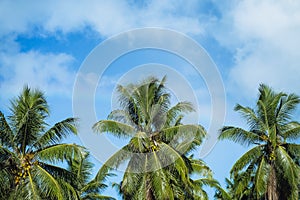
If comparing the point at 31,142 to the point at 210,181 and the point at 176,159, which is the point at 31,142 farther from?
the point at 210,181

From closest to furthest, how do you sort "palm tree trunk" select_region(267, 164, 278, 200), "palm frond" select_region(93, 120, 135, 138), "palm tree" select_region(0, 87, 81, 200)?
1. "palm tree" select_region(0, 87, 81, 200)
2. "palm frond" select_region(93, 120, 135, 138)
3. "palm tree trunk" select_region(267, 164, 278, 200)

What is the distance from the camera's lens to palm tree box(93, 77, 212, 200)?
22.1 meters

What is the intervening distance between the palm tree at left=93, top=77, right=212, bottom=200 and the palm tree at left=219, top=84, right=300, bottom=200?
9.49 feet

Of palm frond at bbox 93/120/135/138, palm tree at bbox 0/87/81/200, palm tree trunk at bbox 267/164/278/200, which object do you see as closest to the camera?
palm tree at bbox 0/87/81/200

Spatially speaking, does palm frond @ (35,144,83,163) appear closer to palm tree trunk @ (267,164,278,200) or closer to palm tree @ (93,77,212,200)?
palm tree @ (93,77,212,200)

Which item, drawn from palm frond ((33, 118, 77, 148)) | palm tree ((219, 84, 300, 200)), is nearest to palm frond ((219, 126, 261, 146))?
palm tree ((219, 84, 300, 200))

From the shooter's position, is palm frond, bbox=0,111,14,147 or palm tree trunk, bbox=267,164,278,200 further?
palm tree trunk, bbox=267,164,278,200

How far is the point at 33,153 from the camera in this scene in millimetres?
20859

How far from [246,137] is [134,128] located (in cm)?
649

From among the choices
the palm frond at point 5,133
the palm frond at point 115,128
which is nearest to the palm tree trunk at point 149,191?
the palm frond at point 115,128

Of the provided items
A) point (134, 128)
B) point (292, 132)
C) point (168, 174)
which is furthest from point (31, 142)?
point (292, 132)

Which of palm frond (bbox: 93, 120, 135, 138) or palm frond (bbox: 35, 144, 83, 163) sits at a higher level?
palm frond (bbox: 93, 120, 135, 138)

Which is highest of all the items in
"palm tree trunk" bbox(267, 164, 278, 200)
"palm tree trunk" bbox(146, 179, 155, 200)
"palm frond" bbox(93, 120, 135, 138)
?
"palm frond" bbox(93, 120, 135, 138)

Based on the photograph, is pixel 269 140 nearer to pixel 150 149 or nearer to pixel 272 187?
pixel 272 187
